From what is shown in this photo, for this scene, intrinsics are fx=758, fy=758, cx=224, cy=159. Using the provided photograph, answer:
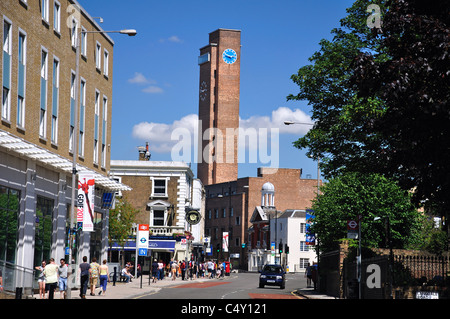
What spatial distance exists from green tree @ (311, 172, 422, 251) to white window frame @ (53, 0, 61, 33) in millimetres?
17037

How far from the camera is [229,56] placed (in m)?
132

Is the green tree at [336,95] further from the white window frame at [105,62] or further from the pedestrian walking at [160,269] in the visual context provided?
the pedestrian walking at [160,269]

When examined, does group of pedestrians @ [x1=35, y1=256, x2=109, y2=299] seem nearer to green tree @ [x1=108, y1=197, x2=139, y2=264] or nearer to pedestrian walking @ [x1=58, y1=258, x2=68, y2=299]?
pedestrian walking @ [x1=58, y1=258, x2=68, y2=299]

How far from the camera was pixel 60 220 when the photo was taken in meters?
37.7

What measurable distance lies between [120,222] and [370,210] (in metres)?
29.3

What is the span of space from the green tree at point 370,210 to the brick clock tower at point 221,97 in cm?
8674

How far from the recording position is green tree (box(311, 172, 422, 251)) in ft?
134

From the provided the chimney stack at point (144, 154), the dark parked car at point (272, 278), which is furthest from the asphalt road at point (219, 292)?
the chimney stack at point (144, 154)

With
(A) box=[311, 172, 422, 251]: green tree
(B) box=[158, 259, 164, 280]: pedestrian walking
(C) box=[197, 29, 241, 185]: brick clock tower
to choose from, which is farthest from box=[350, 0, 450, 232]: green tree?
(C) box=[197, 29, 241, 185]: brick clock tower

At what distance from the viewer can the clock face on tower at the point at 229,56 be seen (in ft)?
433

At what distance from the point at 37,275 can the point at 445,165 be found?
17.3 metres

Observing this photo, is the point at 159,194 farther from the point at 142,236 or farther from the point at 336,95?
the point at 336,95

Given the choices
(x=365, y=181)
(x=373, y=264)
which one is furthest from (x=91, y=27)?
(x=373, y=264)
